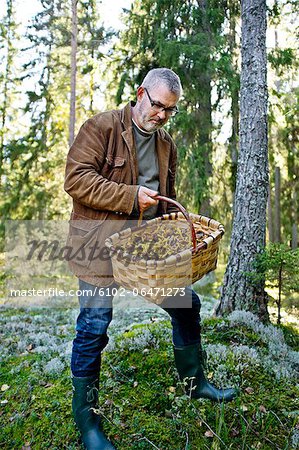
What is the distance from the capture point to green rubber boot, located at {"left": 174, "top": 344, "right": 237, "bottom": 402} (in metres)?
2.66

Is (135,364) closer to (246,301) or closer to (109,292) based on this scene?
(109,292)

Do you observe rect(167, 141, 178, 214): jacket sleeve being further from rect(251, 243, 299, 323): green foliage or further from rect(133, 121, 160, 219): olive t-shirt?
rect(251, 243, 299, 323): green foliage

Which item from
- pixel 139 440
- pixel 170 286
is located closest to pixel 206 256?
pixel 170 286

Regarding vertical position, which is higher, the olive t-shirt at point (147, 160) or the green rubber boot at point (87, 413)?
the olive t-shirt at point (147, 160)

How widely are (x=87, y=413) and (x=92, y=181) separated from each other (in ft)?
4.56

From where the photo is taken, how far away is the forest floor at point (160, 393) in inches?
100

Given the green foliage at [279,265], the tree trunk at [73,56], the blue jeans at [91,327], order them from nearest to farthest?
the blue jeans at [91,327] → the green foliage at [279,265] → the tree trunk at [73,56]

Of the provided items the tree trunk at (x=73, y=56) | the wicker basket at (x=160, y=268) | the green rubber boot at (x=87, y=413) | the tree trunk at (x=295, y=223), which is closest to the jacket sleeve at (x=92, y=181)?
the wicker basket at (x=160, y=268)

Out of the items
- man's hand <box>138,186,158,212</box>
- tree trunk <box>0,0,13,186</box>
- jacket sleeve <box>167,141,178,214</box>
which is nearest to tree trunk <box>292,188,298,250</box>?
jacket sleeve <box>167,141,178,214</box>

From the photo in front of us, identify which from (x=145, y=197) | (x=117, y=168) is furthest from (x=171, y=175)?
(x=145, y=197)

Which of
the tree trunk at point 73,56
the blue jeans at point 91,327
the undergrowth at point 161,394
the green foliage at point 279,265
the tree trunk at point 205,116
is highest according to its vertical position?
the tree trunk at point 73,56

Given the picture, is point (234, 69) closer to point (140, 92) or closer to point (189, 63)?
point (189, 63)

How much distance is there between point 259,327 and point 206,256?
91.4 inches

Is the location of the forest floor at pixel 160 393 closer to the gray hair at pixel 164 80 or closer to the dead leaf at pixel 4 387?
the dead leaf at pixel 4 387
